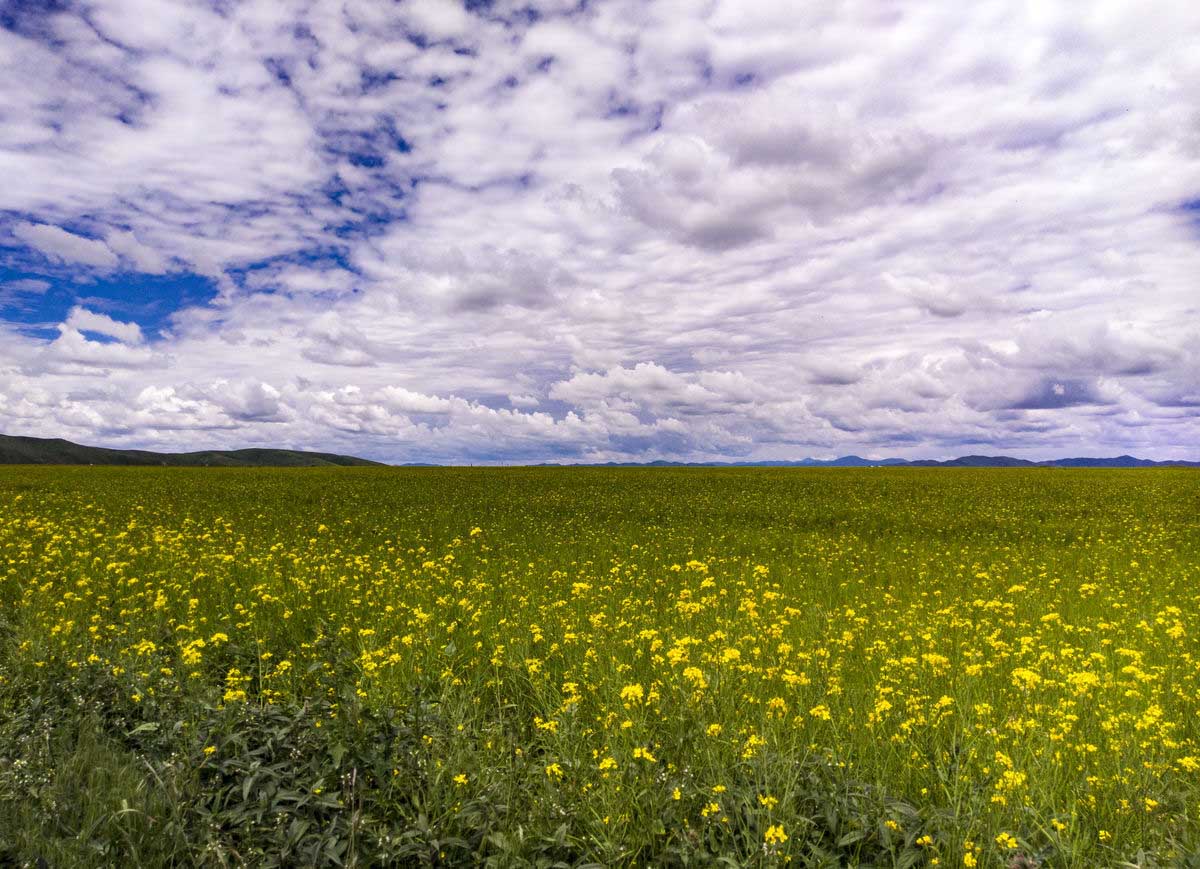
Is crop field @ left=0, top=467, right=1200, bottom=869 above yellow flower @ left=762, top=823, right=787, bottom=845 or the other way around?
the other way around

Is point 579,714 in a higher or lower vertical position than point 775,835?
lower

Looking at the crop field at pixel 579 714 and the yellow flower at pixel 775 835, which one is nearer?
the yellow flower at pixel 775 835

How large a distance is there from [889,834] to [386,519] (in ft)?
64.9

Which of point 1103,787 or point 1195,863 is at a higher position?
point 1195,863

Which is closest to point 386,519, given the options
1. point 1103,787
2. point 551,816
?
point 551,816

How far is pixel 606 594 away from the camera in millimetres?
10758

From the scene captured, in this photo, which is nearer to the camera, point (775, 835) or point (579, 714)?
point (775, 835)

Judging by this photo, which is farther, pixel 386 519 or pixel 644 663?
pixel 386 519

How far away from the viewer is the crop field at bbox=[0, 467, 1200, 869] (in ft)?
12.2

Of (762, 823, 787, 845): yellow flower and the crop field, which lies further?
the crop field

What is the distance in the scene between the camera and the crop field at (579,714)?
372 centimetres

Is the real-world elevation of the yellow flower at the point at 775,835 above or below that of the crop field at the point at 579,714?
above

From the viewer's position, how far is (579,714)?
19.2 ft

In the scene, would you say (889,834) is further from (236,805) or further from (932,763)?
(236,805)
